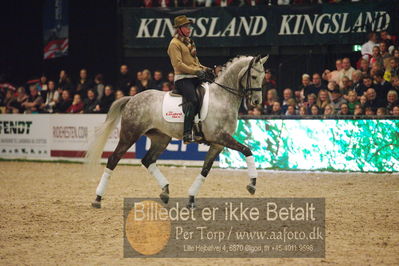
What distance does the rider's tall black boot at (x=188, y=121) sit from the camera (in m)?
11.7

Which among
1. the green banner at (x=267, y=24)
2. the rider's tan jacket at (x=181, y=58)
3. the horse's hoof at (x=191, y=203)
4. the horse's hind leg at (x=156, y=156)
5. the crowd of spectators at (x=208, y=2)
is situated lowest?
the horse's hoof at (x=191, y=203)

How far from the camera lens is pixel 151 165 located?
40.8 ft

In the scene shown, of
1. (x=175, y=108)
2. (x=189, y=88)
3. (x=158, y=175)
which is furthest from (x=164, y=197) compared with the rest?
(x=189, y=88)

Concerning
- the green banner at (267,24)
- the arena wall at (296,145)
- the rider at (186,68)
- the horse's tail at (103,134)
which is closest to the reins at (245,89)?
the rider at (186,68)

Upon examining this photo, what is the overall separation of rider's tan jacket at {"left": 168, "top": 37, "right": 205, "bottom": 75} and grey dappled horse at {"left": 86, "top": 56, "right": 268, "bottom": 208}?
1.81 feet

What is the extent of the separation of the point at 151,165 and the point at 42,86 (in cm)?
1333

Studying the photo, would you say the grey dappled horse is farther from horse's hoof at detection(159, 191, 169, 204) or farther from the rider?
the rider

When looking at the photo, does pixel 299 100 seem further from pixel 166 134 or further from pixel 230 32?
pixel 166 134

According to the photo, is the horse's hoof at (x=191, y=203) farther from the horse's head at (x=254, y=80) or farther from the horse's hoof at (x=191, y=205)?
the horse's head at (x=254, y=80)

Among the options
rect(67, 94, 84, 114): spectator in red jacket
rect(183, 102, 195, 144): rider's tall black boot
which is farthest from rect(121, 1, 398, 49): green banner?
rect(183, 102, 195, 144): rider's tall black boot

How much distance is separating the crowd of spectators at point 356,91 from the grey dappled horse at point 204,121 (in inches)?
221

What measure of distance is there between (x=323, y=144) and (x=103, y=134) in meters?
6.80

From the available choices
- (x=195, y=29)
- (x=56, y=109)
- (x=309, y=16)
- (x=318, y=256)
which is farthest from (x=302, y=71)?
(x=318, y=256)

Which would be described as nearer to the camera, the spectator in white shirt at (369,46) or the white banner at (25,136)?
the spectator in white shirt at (369,46)
